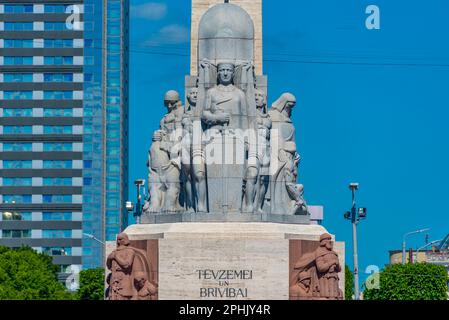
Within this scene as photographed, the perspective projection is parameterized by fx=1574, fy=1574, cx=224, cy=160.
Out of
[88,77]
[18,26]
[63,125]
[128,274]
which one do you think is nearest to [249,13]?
[128,274]

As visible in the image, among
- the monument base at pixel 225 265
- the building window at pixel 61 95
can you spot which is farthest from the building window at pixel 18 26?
the monument base at pixel 225 265

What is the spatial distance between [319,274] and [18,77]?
345 ft

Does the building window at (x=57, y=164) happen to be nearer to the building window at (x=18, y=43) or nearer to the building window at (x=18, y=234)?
the building window at (x=18, y=234)

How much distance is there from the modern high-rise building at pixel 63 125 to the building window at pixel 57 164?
97 mm

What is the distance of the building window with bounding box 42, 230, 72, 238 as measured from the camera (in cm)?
15025

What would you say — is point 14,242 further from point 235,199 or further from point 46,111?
point 235,199

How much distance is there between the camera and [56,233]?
5945 inches

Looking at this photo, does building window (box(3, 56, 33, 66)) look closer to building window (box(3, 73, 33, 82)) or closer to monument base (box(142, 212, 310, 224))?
building window (box(3, 73, 33, 82))

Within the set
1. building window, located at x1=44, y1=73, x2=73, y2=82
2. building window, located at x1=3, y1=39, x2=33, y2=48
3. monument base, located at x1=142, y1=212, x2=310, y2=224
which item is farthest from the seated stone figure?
building window, located at x1=3, y1=39, x2=33, y2=48

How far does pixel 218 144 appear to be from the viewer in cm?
5469

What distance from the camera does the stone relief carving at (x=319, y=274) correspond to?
173 feet

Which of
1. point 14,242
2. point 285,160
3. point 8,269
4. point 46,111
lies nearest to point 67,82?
point 46,111

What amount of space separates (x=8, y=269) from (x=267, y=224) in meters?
35.6

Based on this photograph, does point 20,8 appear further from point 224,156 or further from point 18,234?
point 224,156
